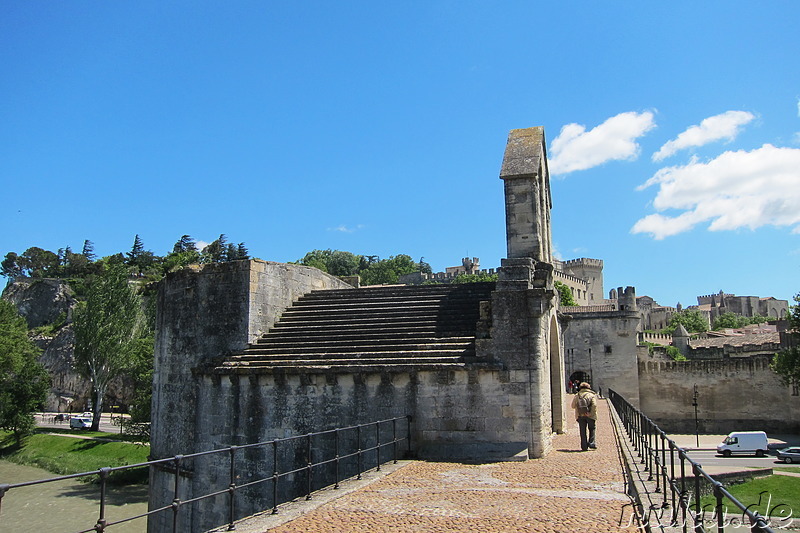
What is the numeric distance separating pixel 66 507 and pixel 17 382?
16920mm

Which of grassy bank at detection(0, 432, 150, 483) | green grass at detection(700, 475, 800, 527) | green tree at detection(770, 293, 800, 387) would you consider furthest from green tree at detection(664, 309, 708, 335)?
grassy bank at detection(0, 432, 150, 483)

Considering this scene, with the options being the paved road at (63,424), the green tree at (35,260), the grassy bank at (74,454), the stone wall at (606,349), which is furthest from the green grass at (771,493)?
the green tree at (35,260)

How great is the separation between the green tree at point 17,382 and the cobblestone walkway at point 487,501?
120 ft

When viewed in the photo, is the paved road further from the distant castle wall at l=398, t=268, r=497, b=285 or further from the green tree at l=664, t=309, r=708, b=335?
the green tree at l=664, t=309, r=708, b=335

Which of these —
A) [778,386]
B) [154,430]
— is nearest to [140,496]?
[154,430]

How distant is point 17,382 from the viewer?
39.0 m

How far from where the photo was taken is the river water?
23219mm

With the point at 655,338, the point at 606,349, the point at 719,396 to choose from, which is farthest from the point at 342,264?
the point at 719,396

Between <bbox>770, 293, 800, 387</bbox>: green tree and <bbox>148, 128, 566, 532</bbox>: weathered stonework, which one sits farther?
<bbox>770, 293, 800, 387</bbox>: green tree

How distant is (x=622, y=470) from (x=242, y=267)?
8.90 metres

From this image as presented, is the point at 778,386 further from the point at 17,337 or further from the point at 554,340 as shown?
the point at 17,337

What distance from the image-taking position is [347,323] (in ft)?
44.6

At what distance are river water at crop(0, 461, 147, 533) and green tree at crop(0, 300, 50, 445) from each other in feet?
21.1

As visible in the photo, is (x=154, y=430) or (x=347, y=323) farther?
(x=154, y=430)
